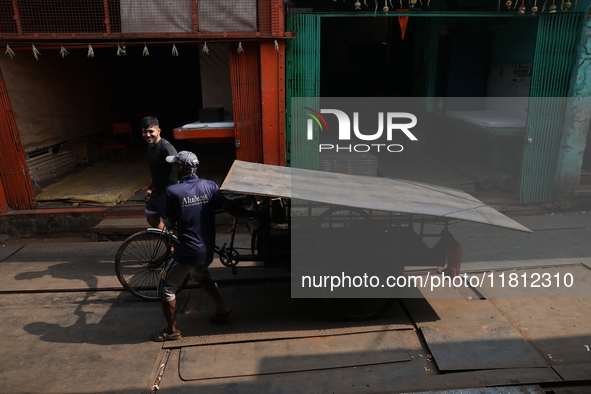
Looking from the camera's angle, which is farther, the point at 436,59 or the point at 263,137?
the point at 436,59

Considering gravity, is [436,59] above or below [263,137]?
above

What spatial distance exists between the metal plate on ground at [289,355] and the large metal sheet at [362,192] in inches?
55.0

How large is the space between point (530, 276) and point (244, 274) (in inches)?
153

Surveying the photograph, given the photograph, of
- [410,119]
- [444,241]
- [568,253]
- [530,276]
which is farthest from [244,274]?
[410,119]

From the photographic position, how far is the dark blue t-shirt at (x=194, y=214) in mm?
4383

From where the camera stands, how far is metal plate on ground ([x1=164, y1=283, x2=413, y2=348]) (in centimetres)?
477

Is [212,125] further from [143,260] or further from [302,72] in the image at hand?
[143,260]

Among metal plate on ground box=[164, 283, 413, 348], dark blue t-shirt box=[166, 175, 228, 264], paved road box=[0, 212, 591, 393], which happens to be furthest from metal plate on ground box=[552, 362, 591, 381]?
dark blue t-shirt box=[166, 175, 228, 264]

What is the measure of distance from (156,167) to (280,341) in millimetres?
2661

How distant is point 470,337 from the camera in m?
4.66

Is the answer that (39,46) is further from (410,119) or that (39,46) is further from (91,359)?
(410,119)

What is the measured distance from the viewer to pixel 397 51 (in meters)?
14.4

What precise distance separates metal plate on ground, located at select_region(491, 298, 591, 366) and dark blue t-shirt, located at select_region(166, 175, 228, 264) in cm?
344

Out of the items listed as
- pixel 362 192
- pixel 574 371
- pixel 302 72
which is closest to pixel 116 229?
pixel 302 72
